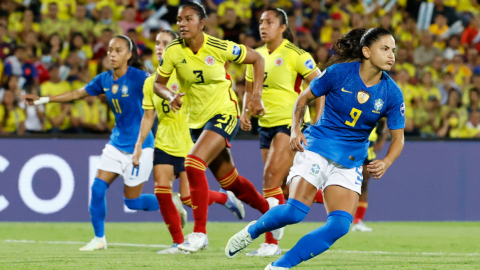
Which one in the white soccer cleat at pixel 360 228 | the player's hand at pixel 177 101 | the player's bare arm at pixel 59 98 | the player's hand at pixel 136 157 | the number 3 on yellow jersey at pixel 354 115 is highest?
the number 3 on yellow jersey at pixel 354 115

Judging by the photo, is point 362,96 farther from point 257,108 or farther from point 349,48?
point 257,108

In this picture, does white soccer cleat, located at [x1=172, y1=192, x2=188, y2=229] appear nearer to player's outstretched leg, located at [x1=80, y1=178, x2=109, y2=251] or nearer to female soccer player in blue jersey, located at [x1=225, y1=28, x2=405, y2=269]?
player's outstretched leg, located at [x1=80, y1=178, x2=109, y2=251]

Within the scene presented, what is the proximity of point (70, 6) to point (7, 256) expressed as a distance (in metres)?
7.77

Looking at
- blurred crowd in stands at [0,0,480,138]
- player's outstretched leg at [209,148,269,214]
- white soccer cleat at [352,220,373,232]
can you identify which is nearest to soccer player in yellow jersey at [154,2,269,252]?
player's outstretched leg at [209,148,269,214]

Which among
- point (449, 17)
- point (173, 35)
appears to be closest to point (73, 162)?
point (173, 35)

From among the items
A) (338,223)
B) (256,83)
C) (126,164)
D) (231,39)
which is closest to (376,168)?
(338,223)

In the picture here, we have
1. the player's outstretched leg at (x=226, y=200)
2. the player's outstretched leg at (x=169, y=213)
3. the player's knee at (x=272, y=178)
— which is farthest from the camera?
the player's outstretched leg at (x=226, y=200)

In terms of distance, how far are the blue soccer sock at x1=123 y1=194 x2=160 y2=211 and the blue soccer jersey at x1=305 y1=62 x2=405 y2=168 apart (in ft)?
10.7

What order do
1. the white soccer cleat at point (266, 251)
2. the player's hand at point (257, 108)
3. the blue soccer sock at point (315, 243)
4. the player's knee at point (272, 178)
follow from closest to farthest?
the blue soccer sock at point (315, 243), the player's hand at point (257, 108), the white soccer cleat at point (266, 251), the player's knee at point (272, 178)

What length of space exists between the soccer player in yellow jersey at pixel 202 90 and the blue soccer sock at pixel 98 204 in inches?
51.7

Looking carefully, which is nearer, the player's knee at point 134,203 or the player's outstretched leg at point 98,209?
the player's outstretched leg at point 98,209

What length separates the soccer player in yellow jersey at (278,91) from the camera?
6855 mm

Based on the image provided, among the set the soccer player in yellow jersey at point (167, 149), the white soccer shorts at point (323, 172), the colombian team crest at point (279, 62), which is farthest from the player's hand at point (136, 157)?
the white soccer shorts at point (323, 172)

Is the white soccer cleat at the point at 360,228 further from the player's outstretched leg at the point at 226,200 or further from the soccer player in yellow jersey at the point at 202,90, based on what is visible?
the soccer player in yellow jersey at the point at 202,90
